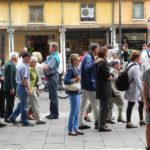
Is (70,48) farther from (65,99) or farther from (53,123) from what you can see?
(53,123)

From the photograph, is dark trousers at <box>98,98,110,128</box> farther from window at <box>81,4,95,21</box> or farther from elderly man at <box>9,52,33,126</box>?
window at <box>81,4,95,21</box>

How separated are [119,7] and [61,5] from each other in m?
4.48

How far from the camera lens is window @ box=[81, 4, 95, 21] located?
43.8 m

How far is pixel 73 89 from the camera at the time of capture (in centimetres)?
1244

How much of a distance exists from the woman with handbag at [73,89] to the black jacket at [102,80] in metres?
0.61

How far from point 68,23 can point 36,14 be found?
2532 millimetres

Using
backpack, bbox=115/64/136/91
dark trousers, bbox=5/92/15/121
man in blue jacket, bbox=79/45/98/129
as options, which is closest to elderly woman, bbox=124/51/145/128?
backpack, bbox=115/64/136/91

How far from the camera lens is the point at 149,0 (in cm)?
4406

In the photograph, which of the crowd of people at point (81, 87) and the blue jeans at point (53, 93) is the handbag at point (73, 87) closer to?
the crowd of people at point (81, 87)

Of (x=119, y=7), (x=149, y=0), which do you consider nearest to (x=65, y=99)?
(x=119, y=7)

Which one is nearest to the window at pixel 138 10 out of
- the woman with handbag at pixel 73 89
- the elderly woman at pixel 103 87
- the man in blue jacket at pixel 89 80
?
the man in blue jacket at pixel 89 80

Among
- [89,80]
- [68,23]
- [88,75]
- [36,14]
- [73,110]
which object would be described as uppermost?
[36,14]

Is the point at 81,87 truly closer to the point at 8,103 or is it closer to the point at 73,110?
the point at 73,110

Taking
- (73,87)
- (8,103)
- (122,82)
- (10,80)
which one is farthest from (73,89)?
(8,103)
